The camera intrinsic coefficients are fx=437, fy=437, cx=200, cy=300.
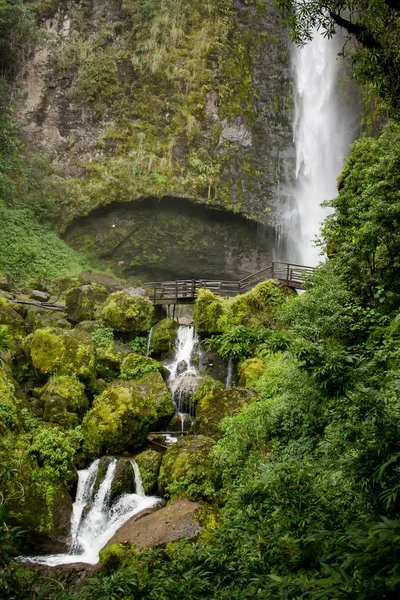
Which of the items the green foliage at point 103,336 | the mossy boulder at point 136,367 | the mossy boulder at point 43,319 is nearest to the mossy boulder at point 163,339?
the green foliage at point 103,336

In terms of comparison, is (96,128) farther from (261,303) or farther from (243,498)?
(243,498)

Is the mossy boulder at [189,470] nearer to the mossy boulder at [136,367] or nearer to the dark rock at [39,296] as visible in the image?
the mossy boulder at [136,367]

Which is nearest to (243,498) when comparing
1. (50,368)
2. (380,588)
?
(380,588)

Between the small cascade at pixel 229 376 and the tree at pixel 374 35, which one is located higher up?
the tree at pixel 374 35

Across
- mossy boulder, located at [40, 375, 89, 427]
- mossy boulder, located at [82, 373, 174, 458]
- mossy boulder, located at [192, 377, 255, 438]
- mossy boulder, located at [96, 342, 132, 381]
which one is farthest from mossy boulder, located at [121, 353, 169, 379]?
mossy boulder, located at [192, 377, 255, 438]

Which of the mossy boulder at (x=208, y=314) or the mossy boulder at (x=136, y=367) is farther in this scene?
the mossy boulder at (x=208, y=314)

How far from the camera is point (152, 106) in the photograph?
24766 mm

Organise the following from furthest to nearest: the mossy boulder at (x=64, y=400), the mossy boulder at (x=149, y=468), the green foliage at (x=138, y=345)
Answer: the green foliage at (x=138, y=345) → the mossy boulder at (x=64, y=400) → the mossy boulder at (x=149, y=468)

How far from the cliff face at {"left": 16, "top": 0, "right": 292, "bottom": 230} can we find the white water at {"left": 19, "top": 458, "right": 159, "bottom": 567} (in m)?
17.0

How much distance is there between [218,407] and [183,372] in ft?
16.0

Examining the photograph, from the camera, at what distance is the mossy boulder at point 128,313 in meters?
16.3

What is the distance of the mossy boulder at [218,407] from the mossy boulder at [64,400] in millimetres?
2980

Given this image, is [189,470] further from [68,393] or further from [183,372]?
[183,372]

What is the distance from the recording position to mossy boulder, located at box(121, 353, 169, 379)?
1335 centimetres
